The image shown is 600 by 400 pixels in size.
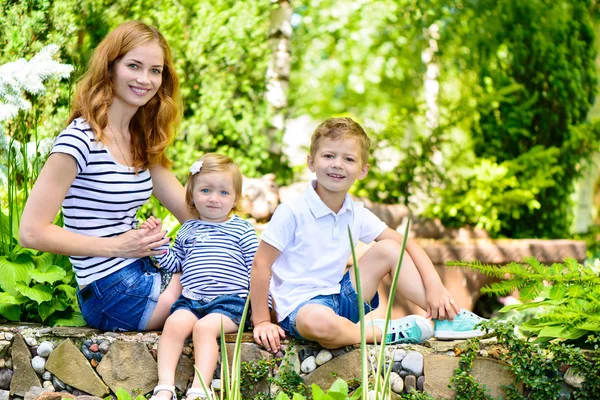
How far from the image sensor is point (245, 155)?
19.9 feet

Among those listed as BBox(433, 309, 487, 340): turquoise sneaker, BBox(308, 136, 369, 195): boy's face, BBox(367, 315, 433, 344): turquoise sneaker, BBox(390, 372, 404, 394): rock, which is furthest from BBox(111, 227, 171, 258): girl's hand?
BBox(433, 309, 487, 340): turquoise sneaker

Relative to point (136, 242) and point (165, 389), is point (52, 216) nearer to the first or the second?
point (136, 242)

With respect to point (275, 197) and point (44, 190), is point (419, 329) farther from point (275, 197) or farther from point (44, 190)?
point (275, 197)

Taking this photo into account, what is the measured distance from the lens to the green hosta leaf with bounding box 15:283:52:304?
9.50 feet

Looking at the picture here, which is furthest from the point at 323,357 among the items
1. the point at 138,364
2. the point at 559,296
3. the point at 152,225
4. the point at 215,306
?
the point at 559,296

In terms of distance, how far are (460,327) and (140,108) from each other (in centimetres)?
148

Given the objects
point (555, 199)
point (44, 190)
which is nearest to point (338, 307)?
point (44, 190)

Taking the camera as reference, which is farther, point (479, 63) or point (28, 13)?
point (479, 63)

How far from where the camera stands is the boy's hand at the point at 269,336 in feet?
8.81

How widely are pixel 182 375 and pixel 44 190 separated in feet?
2.69

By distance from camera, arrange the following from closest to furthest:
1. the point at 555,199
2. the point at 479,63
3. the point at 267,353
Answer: the point at 267,353 → the point at 555,199 → the point at 479,63

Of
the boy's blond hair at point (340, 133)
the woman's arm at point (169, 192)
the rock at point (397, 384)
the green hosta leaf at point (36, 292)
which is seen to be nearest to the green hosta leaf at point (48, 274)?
the green hosta leaf at point (36, 292)

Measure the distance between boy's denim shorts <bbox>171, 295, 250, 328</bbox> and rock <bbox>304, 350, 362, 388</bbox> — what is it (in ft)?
1.15

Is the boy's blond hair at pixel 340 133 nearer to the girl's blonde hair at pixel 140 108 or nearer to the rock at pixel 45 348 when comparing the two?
the girl's blonde hair at pixel 140 108
